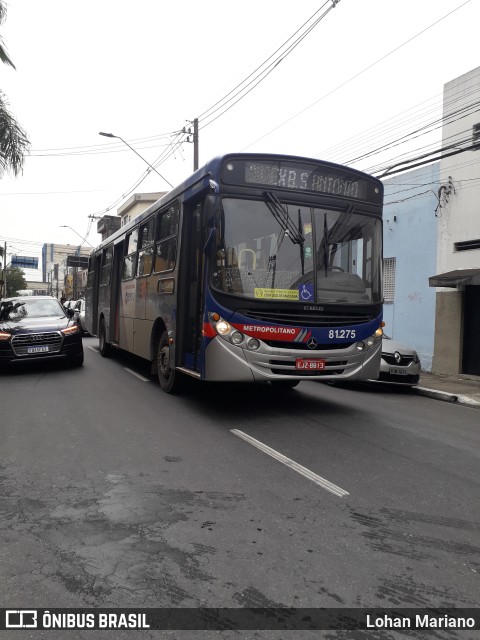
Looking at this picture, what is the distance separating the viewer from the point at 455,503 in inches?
162

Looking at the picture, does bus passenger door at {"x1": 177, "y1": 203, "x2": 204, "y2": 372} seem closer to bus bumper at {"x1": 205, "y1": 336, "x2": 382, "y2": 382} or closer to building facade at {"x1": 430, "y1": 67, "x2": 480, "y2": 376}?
bus bumper at {"x1": 205, "y1": 336, "x2": 382, "y2": 382}

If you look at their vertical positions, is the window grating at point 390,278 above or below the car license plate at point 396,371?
above

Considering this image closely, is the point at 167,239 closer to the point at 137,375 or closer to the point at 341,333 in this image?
the point at 341,333

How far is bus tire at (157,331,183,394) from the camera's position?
8.10 m

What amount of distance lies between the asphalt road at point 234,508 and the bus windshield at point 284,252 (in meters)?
1.72

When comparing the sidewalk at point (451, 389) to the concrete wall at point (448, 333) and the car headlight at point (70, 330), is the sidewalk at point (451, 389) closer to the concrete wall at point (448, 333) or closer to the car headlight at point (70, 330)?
the concrete wall at point (448, 333)

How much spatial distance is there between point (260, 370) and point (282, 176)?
2519mm

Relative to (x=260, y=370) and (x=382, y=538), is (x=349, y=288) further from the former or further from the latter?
(x=382, y=538)

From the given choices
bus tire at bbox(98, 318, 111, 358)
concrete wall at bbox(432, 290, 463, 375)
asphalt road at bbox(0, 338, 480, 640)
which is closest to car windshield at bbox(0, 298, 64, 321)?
bus tire at bbox(98, 318, 111, 358)

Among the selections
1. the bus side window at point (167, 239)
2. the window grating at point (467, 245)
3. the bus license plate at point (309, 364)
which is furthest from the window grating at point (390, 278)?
the bus license plate at point (309, 364)

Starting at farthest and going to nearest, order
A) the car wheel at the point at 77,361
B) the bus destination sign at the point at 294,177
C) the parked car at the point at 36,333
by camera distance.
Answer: the car wheel at the point at 77,361 → the parked car at the point at 36,333 → the bus destination sign at the point at 294,177

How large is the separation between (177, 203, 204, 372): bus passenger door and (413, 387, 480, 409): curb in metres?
5.65

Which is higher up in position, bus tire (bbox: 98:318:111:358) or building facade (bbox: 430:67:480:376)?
building facade (bbox: 430:67:480:376)

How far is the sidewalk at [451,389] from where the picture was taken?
9.91 metres
